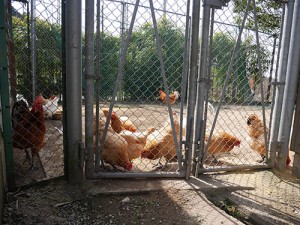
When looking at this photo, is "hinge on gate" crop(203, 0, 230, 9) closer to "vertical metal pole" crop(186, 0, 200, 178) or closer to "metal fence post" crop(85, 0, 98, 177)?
"vertical metal pole" crop(186, 0, 200, 178)

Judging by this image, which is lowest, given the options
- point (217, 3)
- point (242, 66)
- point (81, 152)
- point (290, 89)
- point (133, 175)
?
point (133, 175)

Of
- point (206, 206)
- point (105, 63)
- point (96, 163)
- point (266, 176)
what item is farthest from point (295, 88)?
point (105, 63)

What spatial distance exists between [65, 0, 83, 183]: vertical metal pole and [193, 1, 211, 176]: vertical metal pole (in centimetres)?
115

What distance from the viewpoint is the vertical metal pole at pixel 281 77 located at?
2.89m

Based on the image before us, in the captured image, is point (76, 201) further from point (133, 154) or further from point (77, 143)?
point (133, 154)

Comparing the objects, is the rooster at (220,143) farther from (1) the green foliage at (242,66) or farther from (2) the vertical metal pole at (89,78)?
(2) the vertical metal pole at (89,78)

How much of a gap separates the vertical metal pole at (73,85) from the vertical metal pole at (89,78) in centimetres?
7

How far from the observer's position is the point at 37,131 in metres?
2.85

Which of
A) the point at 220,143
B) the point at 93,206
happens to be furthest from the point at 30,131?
the point at 220,143

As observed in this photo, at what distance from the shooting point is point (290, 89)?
3.00 metres

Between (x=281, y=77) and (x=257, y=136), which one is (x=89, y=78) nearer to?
(x=281, y=77)

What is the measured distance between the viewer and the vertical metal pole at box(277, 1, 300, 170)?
2.88m

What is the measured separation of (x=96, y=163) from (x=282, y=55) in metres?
2.34

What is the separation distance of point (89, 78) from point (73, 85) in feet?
0.51
